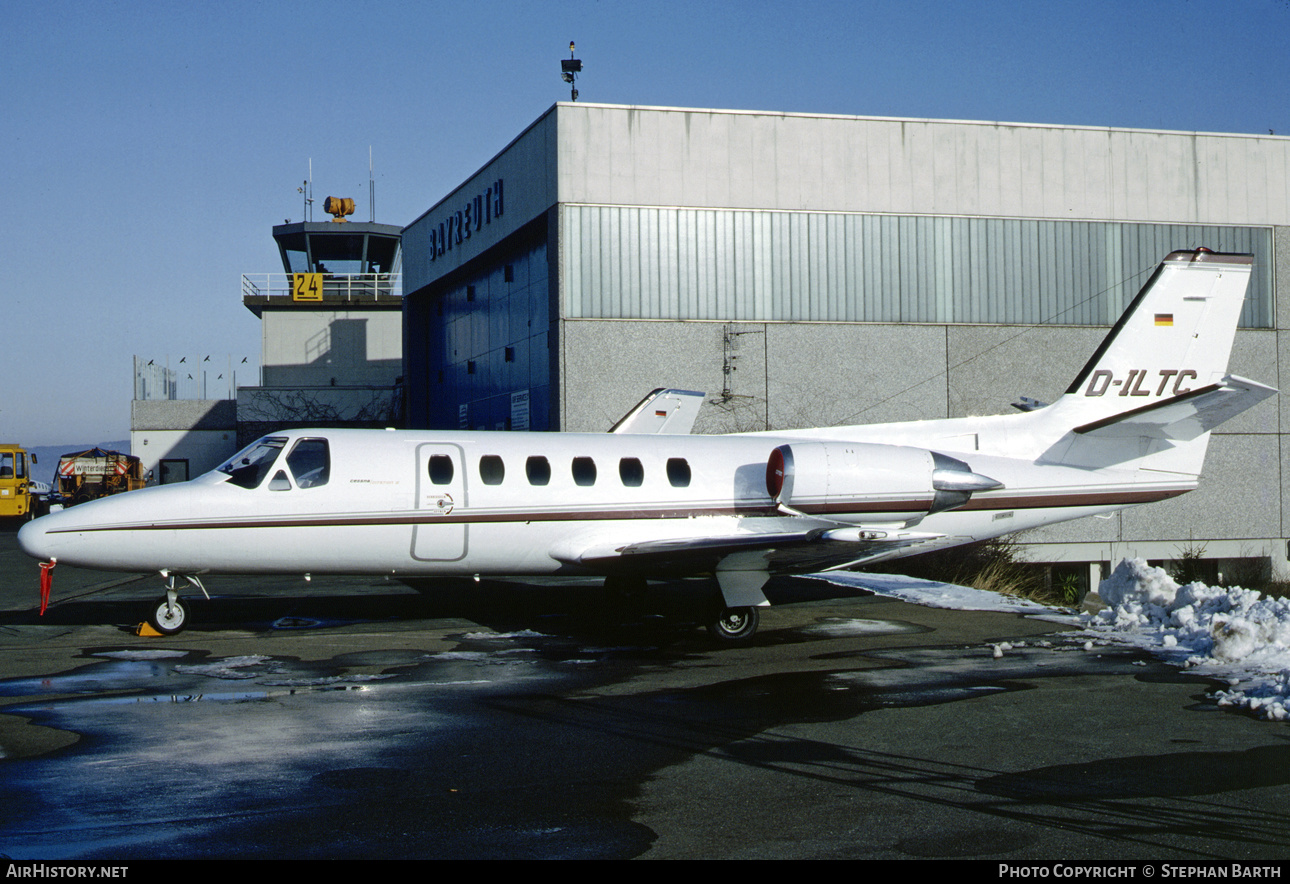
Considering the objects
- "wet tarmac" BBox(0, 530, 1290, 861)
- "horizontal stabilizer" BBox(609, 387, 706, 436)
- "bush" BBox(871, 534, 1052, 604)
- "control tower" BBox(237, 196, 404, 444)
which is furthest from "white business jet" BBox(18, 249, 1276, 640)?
"control tower" BBox(237, 196, 404, 444)

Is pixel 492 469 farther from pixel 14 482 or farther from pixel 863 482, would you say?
pixel 14 482

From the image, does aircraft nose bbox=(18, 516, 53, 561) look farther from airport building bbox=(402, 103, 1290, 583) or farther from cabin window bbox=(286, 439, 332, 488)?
airport building bbox=(402, 103, 1290, 583)

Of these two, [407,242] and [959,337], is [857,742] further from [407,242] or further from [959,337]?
[407,242]

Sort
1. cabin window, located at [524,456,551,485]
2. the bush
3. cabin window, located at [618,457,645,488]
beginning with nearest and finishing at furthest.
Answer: cabin window, located at [524,456,551,485] < cabin window, located at [618,457,645,488] < the bush

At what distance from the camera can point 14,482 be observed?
46375mm

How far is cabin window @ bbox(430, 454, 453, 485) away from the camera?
12688 millimetres

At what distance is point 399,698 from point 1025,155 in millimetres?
20093

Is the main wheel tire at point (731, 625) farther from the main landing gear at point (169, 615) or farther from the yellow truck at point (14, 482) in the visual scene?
the yellow truck at point (14, 482)

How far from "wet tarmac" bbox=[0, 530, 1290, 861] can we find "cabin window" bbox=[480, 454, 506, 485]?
179 cm

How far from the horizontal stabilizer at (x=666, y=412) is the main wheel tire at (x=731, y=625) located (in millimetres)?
6108

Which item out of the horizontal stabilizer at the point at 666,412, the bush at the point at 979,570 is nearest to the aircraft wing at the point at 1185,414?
the bush at the point at 979,570

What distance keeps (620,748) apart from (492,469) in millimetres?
5934

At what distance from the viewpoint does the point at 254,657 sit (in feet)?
37.0

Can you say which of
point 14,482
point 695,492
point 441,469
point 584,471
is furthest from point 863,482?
point 14,482
